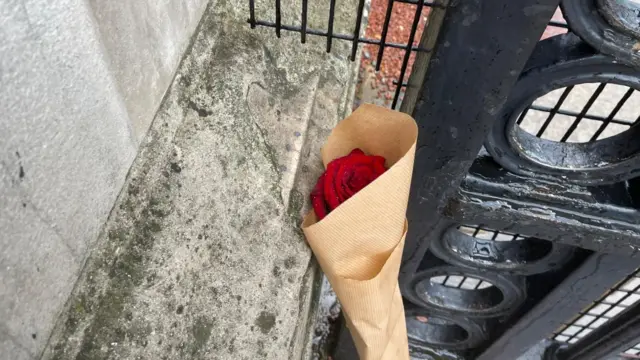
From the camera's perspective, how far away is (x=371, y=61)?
102 inches

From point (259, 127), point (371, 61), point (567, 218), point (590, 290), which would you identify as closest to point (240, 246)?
point (259, 127)

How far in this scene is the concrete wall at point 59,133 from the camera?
1.69ft

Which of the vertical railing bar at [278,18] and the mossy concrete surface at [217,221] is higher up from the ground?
the vertical railing bar at [278,18]

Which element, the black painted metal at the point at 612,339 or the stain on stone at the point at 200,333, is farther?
the black painted metal at the point at 612,339

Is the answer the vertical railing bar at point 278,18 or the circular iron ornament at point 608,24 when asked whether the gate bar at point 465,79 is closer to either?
the circular iron ornament at point 608,24

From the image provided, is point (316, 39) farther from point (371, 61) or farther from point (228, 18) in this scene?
point (371, 61)

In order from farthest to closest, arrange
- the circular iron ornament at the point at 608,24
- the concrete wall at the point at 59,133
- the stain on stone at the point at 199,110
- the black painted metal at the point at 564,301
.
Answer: the black painted metal at the point at 564,301
the stain on stone at the point at 199,110
the circular iron ornament at the point at 608,24
the concrete wall at the point at 59,133

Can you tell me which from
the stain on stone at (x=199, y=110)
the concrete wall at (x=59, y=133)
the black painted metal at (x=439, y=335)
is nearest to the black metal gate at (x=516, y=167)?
the black painted metal at (x=439, y=335)

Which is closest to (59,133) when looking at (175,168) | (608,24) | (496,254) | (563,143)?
(175,168)

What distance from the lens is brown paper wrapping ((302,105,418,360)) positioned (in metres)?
0.81

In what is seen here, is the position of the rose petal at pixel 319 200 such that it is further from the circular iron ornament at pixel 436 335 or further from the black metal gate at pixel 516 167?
the circular iron ornament at pixel 436 335

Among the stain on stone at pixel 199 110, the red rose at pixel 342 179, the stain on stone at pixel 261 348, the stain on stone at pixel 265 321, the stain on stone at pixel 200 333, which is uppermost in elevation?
the stain on stone at pixel 199 110

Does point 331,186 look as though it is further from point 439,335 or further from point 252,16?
point 439,335

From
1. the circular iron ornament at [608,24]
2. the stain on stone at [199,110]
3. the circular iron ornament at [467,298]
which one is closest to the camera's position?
the circular iron ornament at [608,24]
